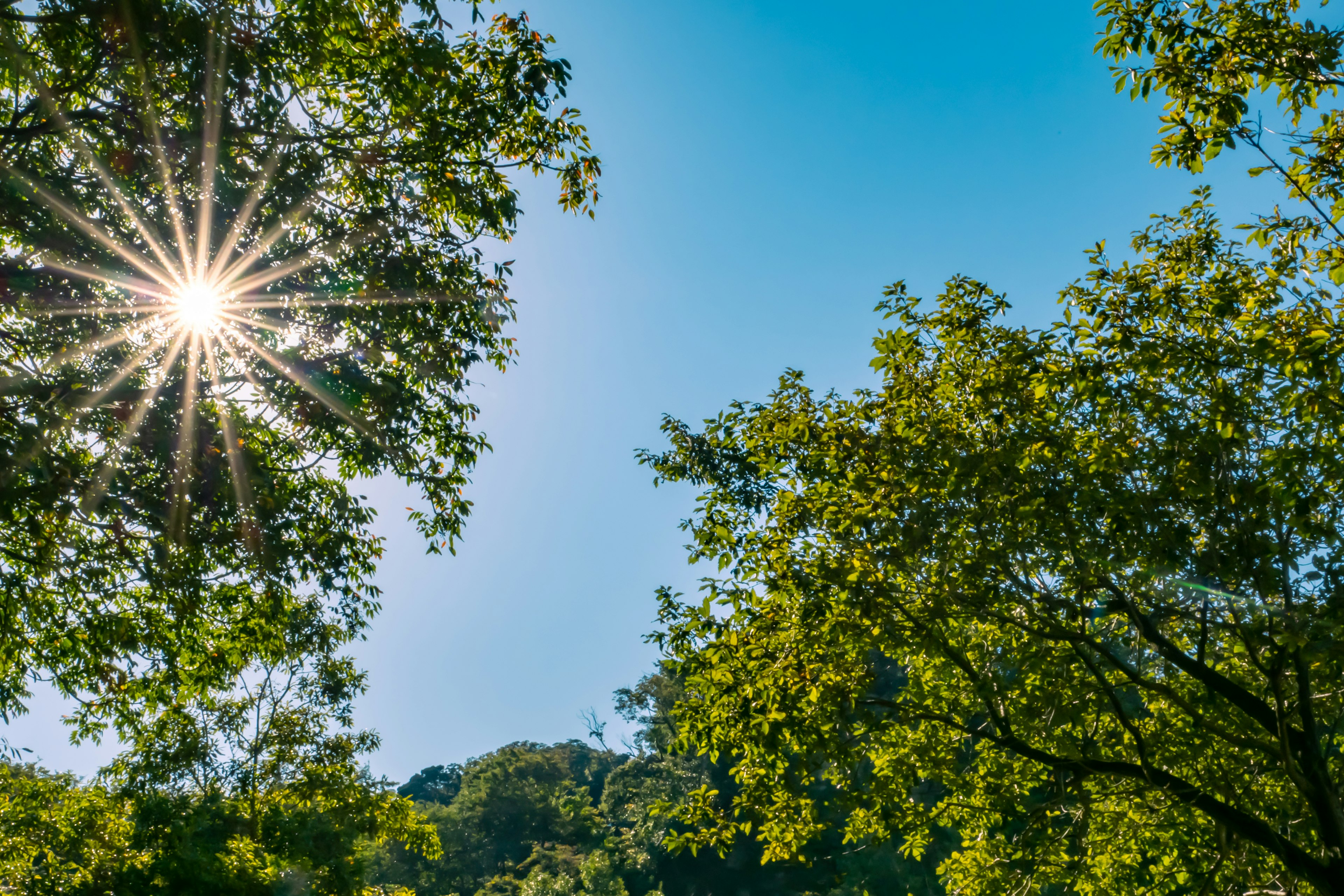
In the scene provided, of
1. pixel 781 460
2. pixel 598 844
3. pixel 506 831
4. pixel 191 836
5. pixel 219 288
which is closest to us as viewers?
pixel 219 288

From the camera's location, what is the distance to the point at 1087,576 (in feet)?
23.6

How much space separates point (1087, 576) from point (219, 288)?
885cm

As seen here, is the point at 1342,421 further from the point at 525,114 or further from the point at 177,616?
the point at 177,616

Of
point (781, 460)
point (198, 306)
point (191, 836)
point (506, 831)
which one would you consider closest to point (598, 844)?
point (506, 831)

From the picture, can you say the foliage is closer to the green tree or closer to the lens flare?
the lens flare

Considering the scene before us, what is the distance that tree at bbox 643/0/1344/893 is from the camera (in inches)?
216

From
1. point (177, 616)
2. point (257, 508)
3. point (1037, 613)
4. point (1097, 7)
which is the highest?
point (1097, 7)

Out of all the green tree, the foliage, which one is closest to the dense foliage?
the green tree

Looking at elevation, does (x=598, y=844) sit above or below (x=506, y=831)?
below

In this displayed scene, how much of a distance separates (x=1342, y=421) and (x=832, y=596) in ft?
14.5

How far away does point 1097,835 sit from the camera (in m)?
9.59

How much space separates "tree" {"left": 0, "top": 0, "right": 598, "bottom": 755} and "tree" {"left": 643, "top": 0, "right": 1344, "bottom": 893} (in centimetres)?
411

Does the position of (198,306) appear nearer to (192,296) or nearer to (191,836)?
(192,296)

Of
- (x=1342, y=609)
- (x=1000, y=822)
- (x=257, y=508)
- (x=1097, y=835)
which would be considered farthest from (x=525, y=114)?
(x=1097, y=835)
